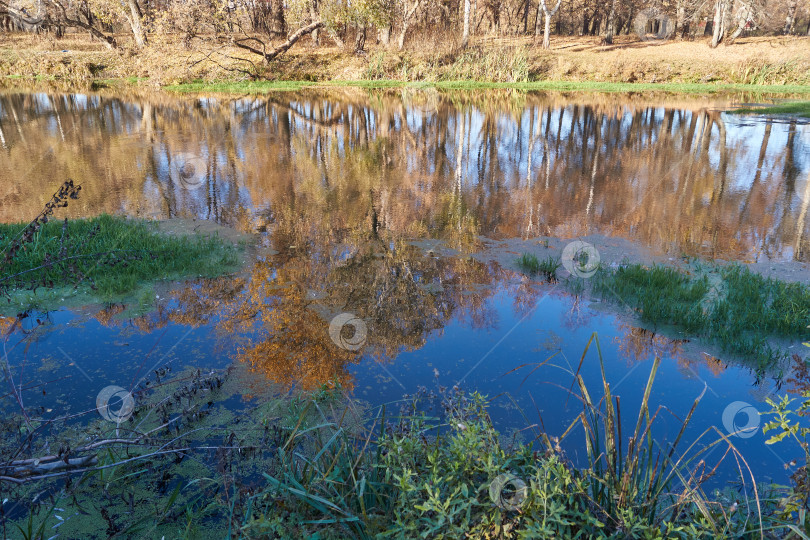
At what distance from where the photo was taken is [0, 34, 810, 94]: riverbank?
2458 centimetres

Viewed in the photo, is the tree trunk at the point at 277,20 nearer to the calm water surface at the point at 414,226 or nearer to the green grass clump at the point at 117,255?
the calm water surface at the point at 414,226

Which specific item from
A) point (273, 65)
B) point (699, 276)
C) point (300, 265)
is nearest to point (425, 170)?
point (300, 265)

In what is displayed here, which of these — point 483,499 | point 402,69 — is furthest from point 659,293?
point 402,69

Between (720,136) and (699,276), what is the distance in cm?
1018

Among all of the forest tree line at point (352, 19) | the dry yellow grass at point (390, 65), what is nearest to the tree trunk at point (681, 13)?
the forest tree line at point (352, 19)

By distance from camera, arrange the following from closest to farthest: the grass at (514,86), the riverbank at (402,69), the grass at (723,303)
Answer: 1. the grass at (723,303)
2. the grass at (514,86)
3. the riverbank at (402,69)

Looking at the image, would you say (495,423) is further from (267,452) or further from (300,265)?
(300,265)

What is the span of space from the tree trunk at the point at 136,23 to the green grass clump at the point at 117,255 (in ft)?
79.9

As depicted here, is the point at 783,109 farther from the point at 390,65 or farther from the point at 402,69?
the point at 390,65

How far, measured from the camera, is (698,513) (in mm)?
2438

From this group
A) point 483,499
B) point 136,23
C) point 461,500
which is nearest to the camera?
point 461,500

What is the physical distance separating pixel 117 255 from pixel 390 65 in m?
23.6

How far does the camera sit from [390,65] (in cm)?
2728

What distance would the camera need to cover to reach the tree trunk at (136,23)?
1041 inches
